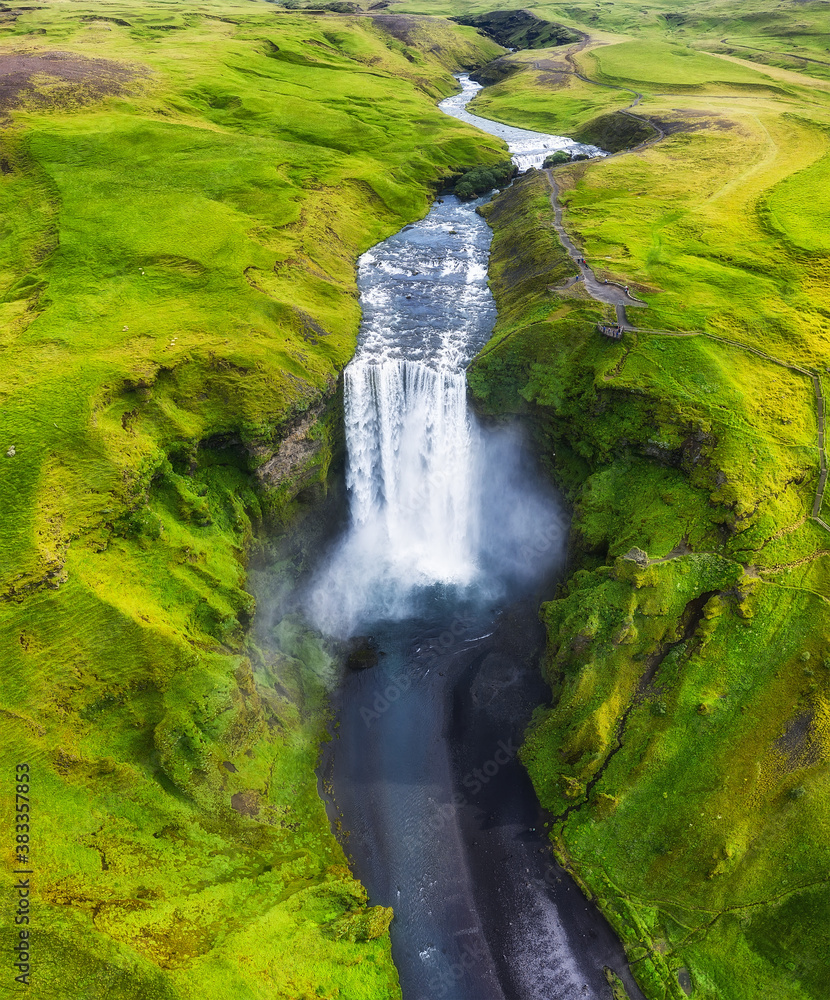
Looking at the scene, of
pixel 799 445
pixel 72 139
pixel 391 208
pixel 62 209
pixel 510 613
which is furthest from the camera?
pixel 391 208

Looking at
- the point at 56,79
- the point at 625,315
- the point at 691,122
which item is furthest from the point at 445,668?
the point at 691,122

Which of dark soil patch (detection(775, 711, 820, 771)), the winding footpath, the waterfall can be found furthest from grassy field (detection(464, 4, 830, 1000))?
the waterfall

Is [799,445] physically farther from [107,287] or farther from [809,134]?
[809,134]

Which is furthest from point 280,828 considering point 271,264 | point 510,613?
point 271,264

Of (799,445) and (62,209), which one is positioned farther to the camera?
(62,209)

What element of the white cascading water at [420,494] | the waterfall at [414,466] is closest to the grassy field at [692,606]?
the white cascading water at [420,494]

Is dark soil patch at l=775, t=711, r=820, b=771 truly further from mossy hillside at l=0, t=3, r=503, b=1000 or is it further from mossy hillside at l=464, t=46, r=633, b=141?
mossy hillside at l=464, t=46, r=633, b=141
